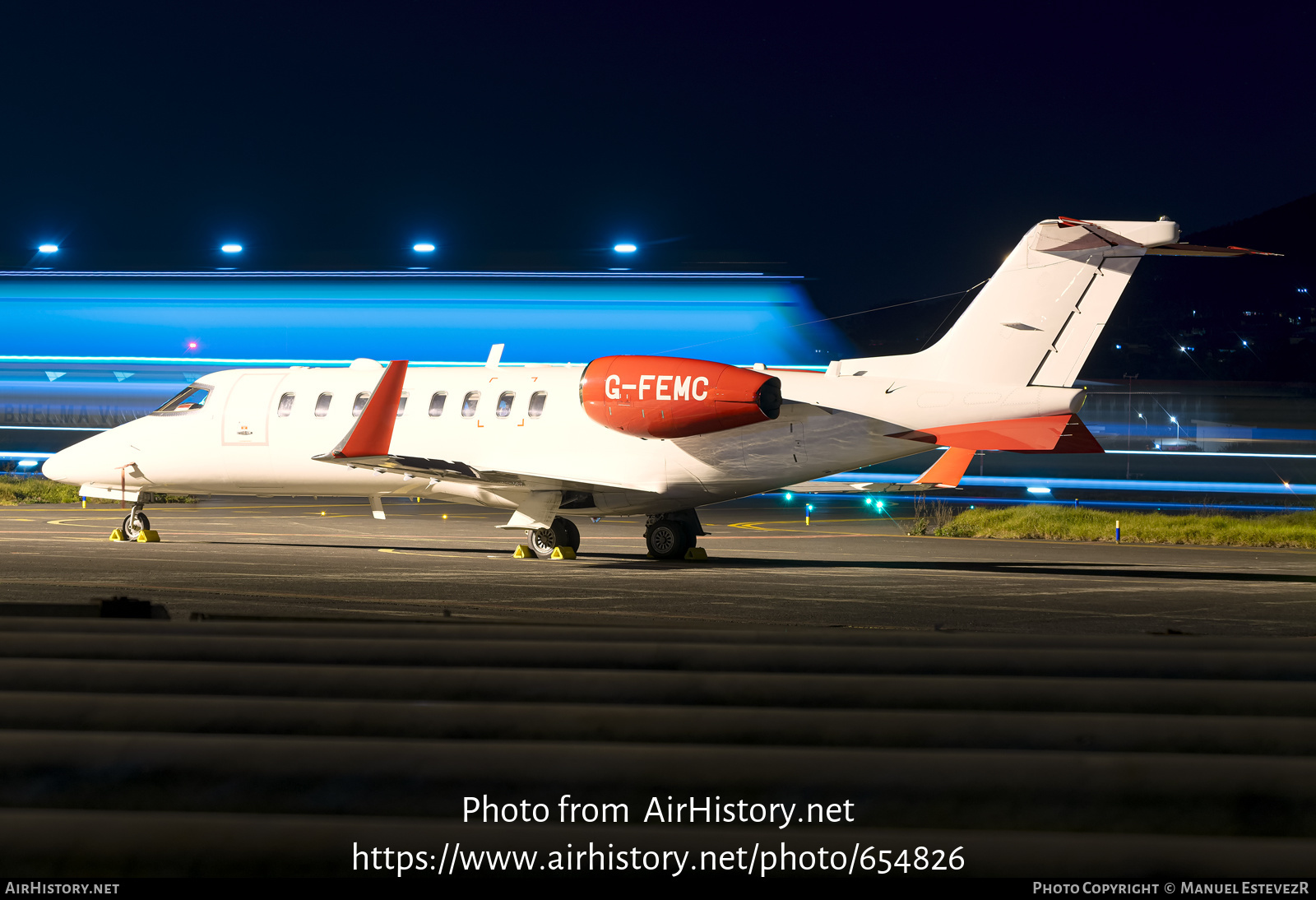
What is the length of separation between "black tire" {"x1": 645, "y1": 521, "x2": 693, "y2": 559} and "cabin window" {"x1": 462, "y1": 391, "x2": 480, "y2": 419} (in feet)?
11.6

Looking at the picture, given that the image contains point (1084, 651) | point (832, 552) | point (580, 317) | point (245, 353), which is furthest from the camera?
point (245, 353)

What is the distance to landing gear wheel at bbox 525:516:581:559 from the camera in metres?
19.2

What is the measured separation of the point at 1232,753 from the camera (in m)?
4.30

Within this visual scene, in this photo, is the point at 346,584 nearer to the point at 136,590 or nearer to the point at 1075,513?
the point at 136,590

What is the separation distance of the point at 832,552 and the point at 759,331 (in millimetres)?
10742

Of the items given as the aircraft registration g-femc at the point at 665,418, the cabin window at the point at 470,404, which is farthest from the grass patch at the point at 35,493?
the cabin window at the point at 470,404

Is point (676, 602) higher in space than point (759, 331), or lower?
lower

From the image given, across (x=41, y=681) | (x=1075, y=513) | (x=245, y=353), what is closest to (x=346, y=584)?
(x=41, y=681)

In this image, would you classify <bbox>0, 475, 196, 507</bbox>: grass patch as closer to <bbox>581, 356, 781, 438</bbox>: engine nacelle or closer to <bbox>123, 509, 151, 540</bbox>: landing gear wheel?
<bbox>123, 509, 151, 540</bbox>: landing gear wheel

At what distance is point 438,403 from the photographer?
20203 millimetres

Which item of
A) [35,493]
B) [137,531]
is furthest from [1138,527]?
[35,493]

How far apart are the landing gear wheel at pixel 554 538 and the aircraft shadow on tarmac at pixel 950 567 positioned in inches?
16.7

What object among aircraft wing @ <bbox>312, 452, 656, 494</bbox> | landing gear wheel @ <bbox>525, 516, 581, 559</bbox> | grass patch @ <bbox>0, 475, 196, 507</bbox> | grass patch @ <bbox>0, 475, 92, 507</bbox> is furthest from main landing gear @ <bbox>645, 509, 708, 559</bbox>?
grass patch @ <bbox>0, 475, 92, 507</bbox>

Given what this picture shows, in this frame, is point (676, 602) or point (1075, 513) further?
point (1075, 513)
